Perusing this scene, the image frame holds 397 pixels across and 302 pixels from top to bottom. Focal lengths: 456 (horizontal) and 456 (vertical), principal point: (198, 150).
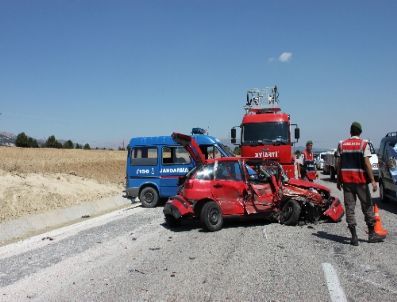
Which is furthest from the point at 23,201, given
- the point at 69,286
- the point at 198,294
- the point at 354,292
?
the point at 354,292

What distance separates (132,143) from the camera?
16797mm

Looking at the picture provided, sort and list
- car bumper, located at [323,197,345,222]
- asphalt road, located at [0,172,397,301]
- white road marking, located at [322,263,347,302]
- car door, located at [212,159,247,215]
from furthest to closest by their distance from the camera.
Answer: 1. car bumper, located at [323,197,345,222]
2. car door, located at [212,159,247,215]
3. asphalt road, located at [0,172,397,301]
4. white road marking, located at [322,263,347,302]

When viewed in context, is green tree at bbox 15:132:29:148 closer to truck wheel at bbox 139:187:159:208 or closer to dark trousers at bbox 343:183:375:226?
truck wheel at bbox 139:187:159:208

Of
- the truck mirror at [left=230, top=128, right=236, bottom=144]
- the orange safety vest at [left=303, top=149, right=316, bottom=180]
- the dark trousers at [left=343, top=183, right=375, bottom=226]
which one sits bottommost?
the dark trousers at [left=343, top=183, right=375, bottom=226]

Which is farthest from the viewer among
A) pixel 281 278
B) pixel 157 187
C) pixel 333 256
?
pixel 157 187

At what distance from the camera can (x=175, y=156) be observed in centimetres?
1617

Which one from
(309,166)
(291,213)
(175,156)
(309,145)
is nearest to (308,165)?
(309,166)

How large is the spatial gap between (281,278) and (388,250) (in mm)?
2499

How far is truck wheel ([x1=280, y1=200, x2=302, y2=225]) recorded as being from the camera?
10320mm

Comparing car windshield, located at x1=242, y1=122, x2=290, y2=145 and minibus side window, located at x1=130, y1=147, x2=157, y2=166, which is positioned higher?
car windshield, located at x1=242, y1=122, x2=290, y2=145

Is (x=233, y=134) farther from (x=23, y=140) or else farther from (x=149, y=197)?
(x=23, y=140)

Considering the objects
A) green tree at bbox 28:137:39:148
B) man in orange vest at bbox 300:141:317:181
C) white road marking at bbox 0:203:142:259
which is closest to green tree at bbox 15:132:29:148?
green tree at bbox 28:137:39:148

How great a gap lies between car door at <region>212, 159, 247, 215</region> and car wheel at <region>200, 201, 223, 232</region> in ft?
0.72

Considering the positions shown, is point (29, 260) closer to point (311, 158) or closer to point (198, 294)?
point (198, 294)
